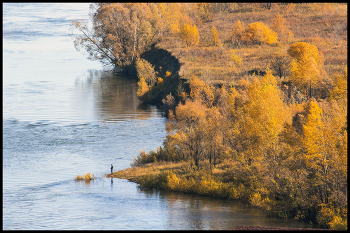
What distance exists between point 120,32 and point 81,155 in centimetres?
5266

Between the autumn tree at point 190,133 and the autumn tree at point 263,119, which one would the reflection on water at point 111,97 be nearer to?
the autumn tree at point 190,133

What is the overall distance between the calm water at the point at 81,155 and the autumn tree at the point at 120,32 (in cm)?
533

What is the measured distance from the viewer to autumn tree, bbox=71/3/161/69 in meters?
94.4

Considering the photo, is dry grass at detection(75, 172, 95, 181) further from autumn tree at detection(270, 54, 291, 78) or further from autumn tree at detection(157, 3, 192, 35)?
autumn tree at detection(157, 3, 192, 35)

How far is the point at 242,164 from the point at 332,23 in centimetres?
7450

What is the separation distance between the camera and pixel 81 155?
47.6 metres

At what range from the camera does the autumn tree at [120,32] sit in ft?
310

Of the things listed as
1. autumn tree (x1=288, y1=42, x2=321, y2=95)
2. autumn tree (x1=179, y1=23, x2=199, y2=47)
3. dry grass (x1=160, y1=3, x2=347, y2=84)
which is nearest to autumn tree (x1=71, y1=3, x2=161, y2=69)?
dry grass (x1=160, y1=3, x2=347, y2=84)

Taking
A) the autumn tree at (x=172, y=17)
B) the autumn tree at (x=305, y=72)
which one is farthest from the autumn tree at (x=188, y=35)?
the autumn tree at (x=305, y=72)

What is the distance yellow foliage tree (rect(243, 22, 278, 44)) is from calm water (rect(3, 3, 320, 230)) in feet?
84.9

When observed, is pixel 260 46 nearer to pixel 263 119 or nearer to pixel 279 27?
pixel 279 27

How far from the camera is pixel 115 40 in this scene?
94.9m

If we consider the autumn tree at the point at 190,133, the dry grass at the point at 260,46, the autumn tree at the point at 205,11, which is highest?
the autumn tree at the point at 205,11

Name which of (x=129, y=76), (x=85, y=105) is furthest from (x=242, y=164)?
(x=129, y=76)
